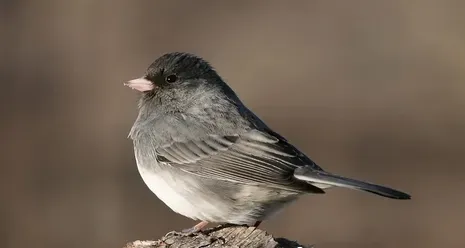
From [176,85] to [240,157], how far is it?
0.65m

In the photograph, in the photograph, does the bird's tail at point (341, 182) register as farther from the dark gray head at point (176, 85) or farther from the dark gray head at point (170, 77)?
the dark gray head at point (170, 77)

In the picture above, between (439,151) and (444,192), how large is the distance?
0.70 metres

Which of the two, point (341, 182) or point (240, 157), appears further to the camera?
point (240, 157)

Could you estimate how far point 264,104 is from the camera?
10227mm

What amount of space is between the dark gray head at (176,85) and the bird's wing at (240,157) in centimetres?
31

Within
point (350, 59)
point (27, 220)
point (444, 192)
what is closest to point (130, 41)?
point (350, 59)

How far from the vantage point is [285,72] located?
10.4m

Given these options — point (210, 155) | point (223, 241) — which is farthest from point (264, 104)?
point (223, 241)

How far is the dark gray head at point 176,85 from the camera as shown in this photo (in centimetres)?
512

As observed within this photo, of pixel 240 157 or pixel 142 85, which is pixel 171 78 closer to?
pixel 142 85

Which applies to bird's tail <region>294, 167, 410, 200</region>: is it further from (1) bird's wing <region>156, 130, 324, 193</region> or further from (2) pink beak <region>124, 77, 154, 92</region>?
(2) pink beak <region>124, 77, 154, 92</region>

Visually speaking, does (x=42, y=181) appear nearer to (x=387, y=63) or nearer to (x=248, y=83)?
(x=248, y=83)

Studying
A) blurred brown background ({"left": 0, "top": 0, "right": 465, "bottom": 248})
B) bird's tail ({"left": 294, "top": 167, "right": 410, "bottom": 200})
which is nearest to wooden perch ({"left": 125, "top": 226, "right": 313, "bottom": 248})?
bird's tail ({"left": 294, "top": 167, "right": 410, "bottom": 200})

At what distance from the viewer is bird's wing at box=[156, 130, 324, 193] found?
4.57 metres
